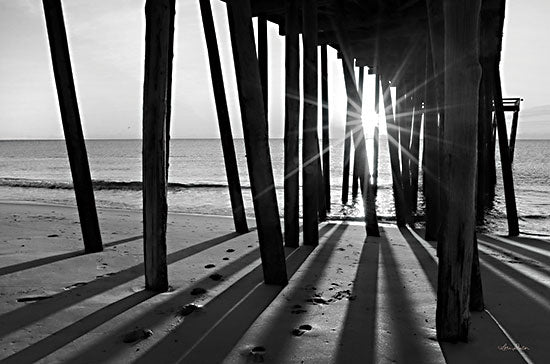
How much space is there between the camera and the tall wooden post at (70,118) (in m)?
4.11

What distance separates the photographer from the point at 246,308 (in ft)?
9.84

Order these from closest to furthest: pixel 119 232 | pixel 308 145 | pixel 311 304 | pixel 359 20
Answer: pixel 311 304
pixel 308 145
pixel 119 232
pixel 359 20

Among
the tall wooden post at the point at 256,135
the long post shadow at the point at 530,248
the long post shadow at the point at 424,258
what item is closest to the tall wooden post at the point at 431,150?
the long post shadow at the point at 424,258

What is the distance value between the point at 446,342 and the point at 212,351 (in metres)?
1.21

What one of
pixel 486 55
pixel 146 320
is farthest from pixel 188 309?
pixel 486 55

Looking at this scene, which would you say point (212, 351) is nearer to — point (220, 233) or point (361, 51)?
point (220, 233)

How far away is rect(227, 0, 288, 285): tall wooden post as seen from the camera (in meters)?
3.24

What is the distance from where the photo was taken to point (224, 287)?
3.47 meters

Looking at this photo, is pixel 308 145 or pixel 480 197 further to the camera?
pixel 480 197

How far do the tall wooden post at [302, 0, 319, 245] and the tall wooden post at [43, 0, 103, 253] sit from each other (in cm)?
216

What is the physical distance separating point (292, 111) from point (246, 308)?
2413mm

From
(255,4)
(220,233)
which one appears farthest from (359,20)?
(220,233)

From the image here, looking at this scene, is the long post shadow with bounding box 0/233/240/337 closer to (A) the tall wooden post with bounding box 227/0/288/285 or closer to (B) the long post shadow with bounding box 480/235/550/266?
(A) the tall wooden post with bounding box 227/0/288/285

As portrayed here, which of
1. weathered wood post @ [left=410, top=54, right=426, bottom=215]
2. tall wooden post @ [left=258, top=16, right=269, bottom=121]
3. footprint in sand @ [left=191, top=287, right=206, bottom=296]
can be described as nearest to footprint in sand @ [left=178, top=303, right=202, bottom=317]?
footprint in sand @ [left=191, top=287, right=206, bottom=296]
